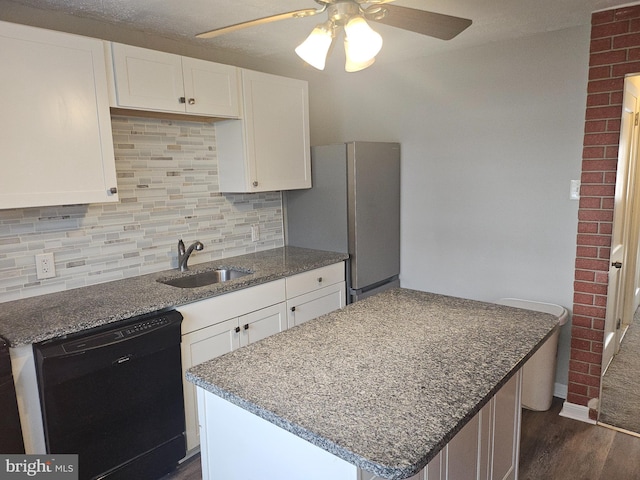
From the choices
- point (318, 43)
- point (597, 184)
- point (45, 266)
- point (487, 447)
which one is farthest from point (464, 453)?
point (45, 266)

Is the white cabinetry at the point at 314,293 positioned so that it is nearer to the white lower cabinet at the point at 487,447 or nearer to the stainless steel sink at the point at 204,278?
the stainless steel sink at the point at 204,278

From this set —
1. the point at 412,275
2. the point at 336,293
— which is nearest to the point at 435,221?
the point at 412,275

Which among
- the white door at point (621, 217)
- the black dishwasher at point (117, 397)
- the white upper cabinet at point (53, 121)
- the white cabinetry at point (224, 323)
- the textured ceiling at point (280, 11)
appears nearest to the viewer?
the black dishwasher at point (117, 397)

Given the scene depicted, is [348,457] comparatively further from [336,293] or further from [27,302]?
[336,293]

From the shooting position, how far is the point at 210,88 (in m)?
2.48

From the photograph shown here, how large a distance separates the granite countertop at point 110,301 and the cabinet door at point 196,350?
0.62 ft

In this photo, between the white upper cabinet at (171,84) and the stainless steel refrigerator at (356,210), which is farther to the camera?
the stainless steel refrigerator at (356,210)

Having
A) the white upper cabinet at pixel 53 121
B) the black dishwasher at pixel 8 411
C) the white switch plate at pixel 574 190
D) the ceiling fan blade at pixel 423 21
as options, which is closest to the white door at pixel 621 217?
the white switch plate at pixel 574 190

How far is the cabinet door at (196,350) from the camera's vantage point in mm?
2141

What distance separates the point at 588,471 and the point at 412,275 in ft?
5.36

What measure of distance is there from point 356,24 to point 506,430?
1542mm

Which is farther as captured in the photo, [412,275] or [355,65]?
[412,275]

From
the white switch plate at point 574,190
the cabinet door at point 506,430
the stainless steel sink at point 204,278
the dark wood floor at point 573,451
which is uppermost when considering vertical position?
the white switch plate at point 574,190

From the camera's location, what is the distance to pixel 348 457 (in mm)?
908
